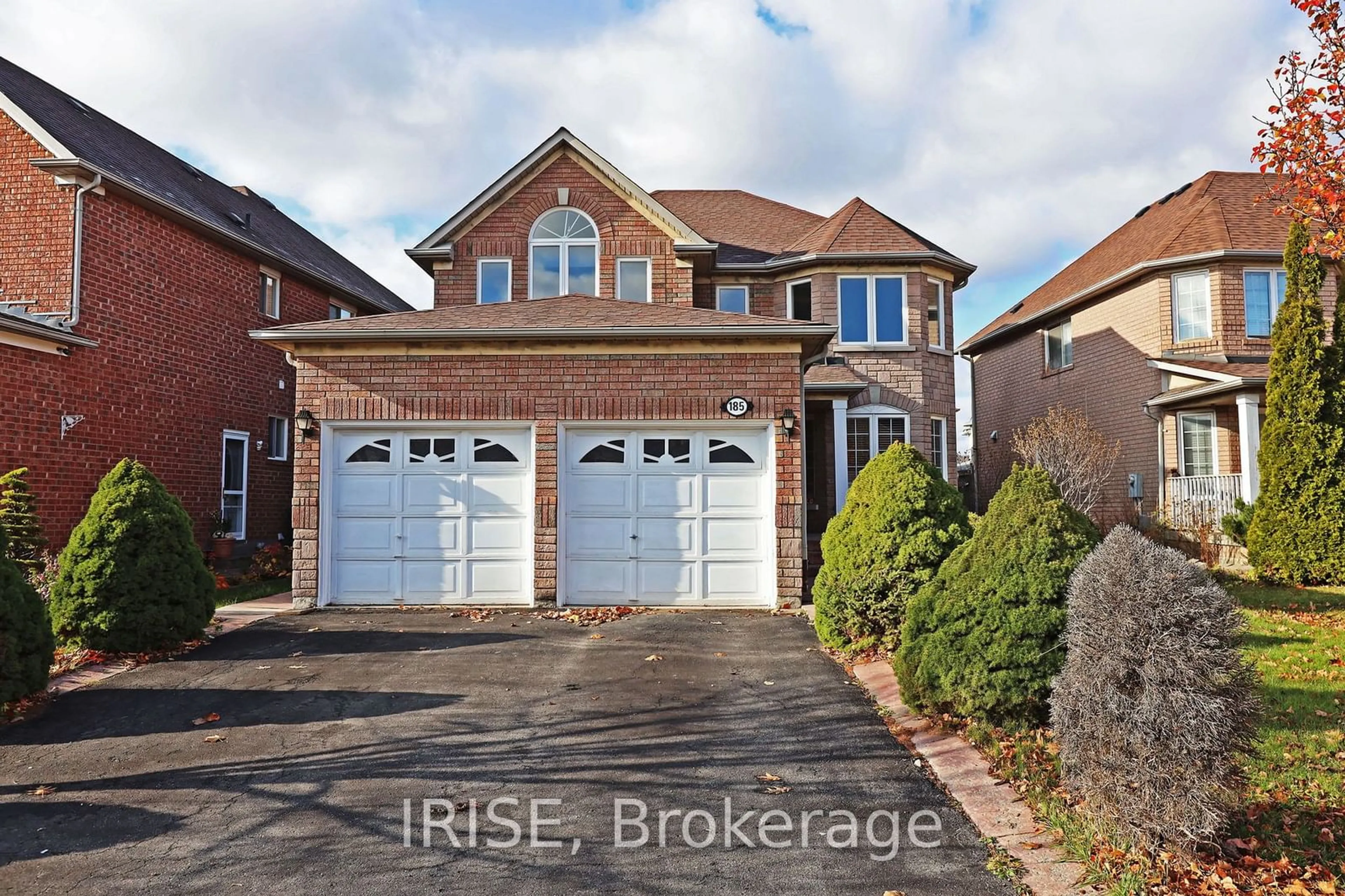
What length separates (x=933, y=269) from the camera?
55.4 ft

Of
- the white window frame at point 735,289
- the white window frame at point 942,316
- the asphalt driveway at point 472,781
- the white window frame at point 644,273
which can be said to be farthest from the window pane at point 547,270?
the asphalt driveway at point 472,781

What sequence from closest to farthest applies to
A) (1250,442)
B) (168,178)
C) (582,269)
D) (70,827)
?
(70,827), (1250,442), (582,269), (168,178)

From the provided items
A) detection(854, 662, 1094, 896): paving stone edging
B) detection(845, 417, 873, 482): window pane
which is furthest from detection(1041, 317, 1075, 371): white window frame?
detection(854, 662, 1094, 896): paving stone edging

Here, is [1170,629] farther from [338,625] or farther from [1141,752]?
[338,625]

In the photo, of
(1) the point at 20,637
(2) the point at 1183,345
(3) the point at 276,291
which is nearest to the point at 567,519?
(1) the point at 20,637

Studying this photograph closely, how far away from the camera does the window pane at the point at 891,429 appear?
16.6 metres

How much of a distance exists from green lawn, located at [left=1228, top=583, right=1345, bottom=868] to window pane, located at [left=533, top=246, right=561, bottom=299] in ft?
39.4

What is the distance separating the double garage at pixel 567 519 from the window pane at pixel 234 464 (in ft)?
20.9

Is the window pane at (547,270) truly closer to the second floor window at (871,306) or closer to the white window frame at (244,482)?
the second floor window at (871,306)

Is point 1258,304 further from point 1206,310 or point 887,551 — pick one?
point 887,551

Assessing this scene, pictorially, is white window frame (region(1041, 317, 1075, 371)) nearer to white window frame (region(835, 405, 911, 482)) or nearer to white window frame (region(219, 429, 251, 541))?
white window frame (region(835, 405, 911, 482))

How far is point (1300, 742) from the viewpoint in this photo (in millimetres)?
5344

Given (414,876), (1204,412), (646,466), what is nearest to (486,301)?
(646,466)

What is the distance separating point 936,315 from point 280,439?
14.2 meters
